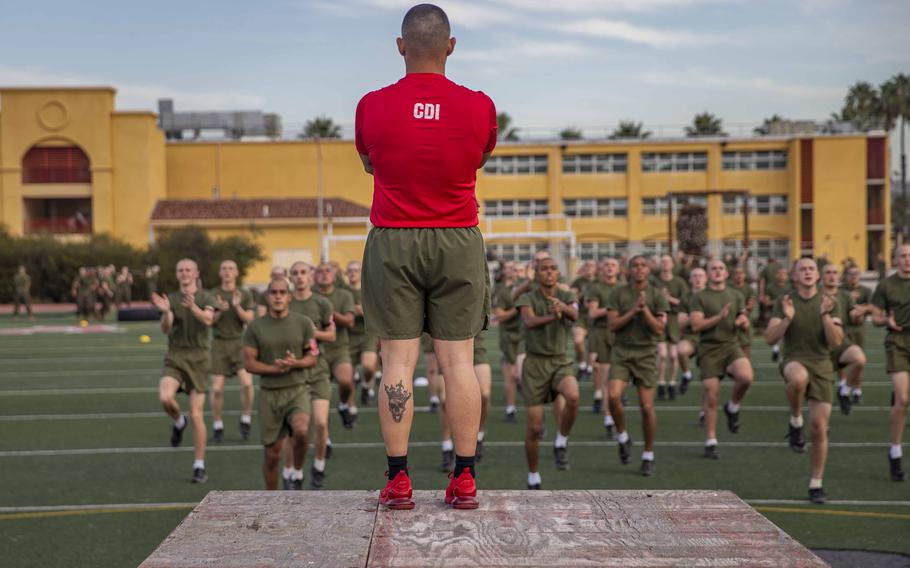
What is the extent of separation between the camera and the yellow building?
59812 mm

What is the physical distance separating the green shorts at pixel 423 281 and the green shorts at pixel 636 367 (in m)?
6.89

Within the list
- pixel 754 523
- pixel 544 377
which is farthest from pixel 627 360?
pixel 754 523

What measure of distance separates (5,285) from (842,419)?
44069 mm

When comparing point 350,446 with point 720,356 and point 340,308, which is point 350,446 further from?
point 720,356

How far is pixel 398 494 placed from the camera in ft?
15.4

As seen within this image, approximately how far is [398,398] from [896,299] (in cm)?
773

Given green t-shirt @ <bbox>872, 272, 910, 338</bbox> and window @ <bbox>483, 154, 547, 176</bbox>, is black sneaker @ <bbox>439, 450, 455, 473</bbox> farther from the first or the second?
window @ <bbox>483, 154, 547, 176</bbox>

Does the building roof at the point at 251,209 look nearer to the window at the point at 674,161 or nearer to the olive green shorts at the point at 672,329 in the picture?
the window at the point at 674,161

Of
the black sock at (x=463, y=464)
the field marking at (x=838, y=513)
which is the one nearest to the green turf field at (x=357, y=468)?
the field marking at (x=838, y=513)

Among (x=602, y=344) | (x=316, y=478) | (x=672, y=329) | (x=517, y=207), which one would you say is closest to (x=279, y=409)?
(x=316, y=478)

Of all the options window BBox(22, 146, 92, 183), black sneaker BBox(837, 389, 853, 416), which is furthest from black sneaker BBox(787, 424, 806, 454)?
window BBox(22, 146, 92, 183)

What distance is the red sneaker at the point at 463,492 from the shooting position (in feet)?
15.3

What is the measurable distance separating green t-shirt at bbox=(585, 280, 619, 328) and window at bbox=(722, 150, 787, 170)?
2090 inches

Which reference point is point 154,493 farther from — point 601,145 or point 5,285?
point 601,145
